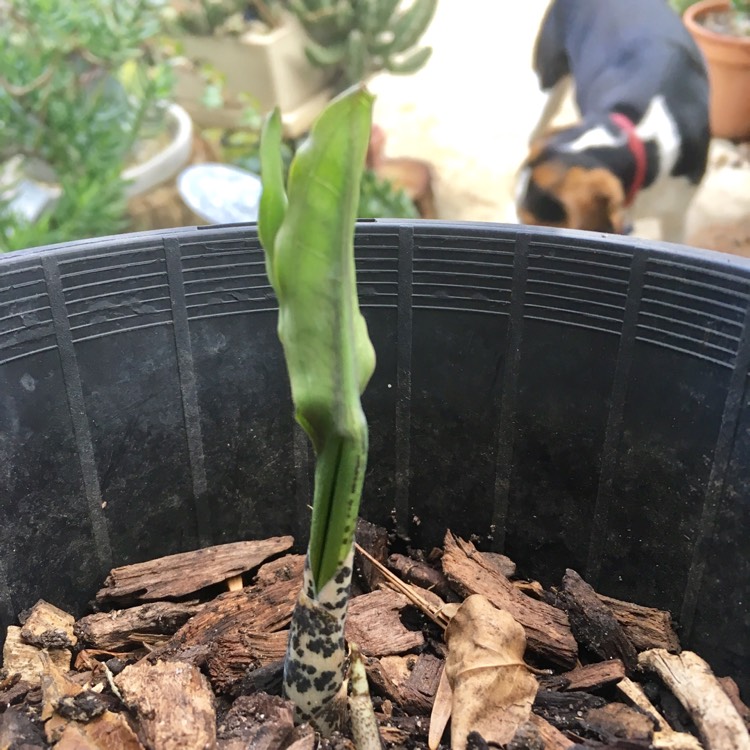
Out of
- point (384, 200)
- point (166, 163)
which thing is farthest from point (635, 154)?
point (166, 163)

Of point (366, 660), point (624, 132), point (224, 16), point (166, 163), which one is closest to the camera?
point (366, 660)

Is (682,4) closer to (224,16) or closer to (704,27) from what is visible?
(704,27)

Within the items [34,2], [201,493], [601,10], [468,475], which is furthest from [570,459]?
[601,10]

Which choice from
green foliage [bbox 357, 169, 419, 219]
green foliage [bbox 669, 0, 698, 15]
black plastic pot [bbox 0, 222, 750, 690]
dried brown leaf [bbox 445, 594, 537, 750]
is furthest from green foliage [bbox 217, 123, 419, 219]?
green foliage [bbox 669, 0, 698, 15]

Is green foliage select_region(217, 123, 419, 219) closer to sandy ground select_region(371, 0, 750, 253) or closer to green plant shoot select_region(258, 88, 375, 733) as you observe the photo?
sandy ground select_region(371, 0, 750, 253)

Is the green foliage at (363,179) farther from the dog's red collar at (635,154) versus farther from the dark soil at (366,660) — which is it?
the dark soil at (366,660)
